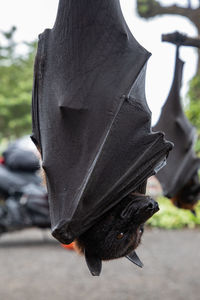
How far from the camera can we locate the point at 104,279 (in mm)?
5809

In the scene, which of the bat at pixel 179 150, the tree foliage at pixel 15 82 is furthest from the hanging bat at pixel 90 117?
the tree foliage at pixel 15 82

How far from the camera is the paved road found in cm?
505

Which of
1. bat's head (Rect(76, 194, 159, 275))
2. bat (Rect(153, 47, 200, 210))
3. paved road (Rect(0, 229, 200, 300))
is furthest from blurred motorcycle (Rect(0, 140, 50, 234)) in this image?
bat's head (Rect(76, 194, 159, 275))

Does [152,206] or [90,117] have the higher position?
[90,117]

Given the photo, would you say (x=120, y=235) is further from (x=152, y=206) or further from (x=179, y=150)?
(x=179, y=150)

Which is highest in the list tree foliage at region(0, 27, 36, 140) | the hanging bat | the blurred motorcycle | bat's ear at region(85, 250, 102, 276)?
the hanging bat

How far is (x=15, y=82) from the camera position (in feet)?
60.7

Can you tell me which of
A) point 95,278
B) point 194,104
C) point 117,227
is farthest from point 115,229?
point 194,104

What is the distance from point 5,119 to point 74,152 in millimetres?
18715

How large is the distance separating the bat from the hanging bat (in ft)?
3.80

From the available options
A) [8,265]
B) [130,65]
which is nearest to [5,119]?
[8,265]

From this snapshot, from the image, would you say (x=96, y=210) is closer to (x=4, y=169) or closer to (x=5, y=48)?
(x=4, y=169)

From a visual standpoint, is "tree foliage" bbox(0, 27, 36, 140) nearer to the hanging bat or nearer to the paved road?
the paved road

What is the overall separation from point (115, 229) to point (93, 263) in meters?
0.13
